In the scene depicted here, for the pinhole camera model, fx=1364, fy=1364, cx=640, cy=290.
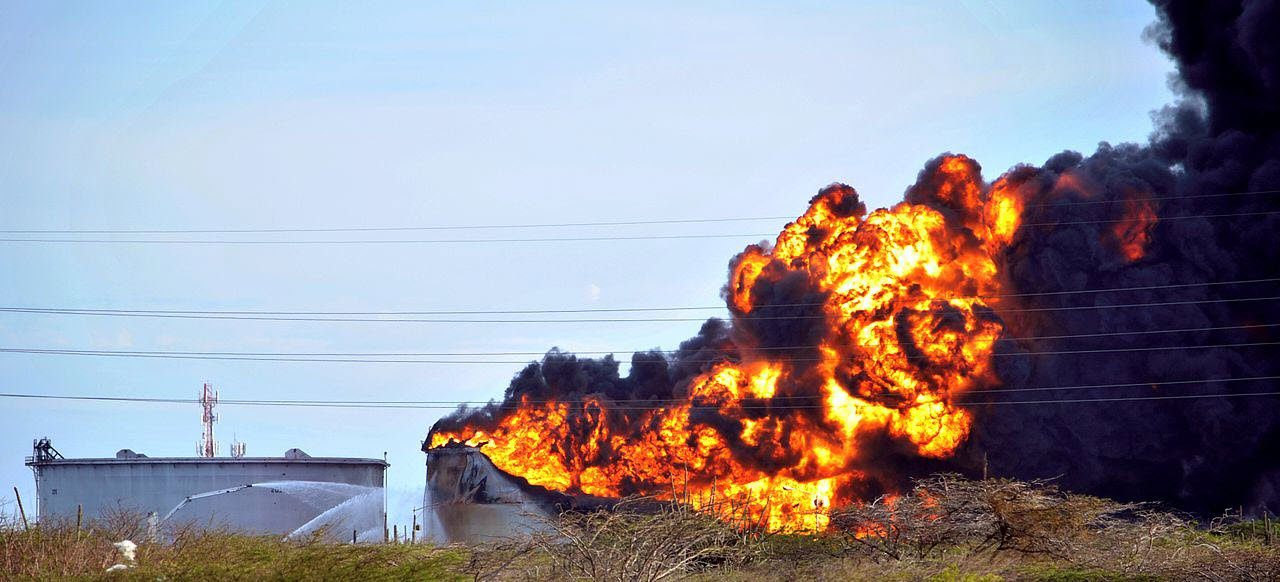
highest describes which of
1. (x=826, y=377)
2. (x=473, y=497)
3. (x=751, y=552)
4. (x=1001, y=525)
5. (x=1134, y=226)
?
(x=1134, y=226)

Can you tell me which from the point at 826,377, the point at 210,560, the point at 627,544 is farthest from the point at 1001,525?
the point at 826,377

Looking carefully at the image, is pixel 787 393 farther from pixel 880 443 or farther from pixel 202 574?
pixel 202 574

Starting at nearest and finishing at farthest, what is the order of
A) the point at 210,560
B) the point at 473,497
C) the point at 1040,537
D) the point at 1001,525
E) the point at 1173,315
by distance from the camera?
the point at 210,560 → the point at 1040,537 → the point at 1001,525 → the point at 1173,315 → the point at 473,497

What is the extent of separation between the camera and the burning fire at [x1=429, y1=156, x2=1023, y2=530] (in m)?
71.8

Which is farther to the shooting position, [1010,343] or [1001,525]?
[1010,343]

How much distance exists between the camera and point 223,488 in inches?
2972

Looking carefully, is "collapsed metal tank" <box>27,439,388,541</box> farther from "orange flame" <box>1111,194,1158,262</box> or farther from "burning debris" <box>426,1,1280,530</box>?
"orange flame" <box>1111,194,1158,262</box>

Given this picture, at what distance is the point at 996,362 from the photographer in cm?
7281

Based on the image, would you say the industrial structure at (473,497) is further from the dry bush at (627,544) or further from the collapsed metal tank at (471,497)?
the dry bush at (627,544)

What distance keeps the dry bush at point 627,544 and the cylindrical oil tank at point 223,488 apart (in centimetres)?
4171

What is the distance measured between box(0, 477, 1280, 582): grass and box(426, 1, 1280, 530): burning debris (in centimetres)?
2956

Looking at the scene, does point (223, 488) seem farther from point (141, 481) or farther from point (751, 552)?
point (751, 552)

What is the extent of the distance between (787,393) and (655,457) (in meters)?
8.36

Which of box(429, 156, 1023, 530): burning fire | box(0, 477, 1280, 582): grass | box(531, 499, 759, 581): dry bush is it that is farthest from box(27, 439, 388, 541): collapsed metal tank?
box(531, 499, 759, 581): dry bush
